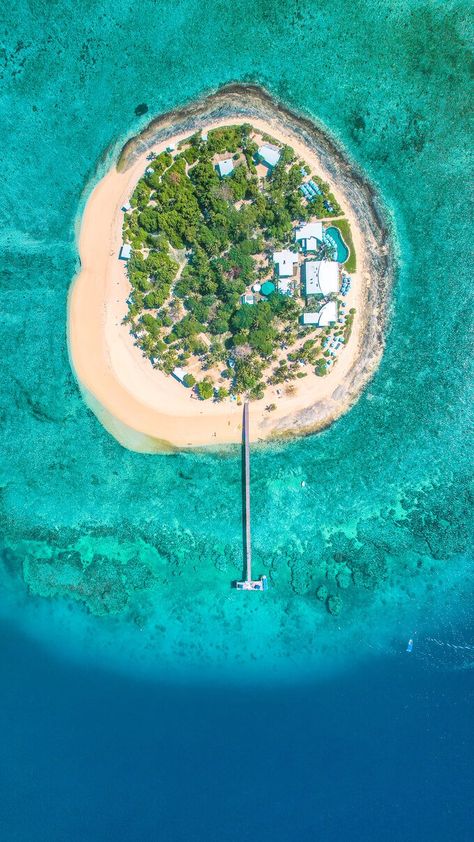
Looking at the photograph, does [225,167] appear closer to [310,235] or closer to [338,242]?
[310,235]

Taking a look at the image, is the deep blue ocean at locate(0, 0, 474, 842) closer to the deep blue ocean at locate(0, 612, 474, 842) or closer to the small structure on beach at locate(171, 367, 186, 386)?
the deep blue ocean at locate(0, 612, 474, 842)

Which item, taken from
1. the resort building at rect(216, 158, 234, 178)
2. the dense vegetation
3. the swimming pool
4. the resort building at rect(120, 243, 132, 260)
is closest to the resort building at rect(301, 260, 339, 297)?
the swimming pool

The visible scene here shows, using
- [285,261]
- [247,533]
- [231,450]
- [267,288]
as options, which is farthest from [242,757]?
[285,261]

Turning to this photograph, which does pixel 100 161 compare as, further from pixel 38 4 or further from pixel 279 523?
pixel 279 523

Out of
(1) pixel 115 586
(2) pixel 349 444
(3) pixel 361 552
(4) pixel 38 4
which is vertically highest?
(4) pixel 38 4

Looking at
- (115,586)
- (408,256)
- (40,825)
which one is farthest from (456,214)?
(40,825)

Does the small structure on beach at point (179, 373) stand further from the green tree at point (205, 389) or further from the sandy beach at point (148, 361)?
the green tree at point (205, 389)

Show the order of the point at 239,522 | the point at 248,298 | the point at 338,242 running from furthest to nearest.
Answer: the point at 239,522, the point at 248,298, the point at 338,242

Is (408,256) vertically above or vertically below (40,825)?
above
